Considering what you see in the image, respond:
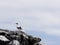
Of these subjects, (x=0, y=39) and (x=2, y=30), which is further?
(x=2, y=30)

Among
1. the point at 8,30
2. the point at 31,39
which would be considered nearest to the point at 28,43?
the point at 31,39

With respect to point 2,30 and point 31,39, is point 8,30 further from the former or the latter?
point 31,39

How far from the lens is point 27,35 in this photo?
81125 millimetres

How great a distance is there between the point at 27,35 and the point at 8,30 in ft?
17.6

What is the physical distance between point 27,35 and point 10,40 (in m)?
6.70

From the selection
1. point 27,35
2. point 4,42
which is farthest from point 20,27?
point 4,42

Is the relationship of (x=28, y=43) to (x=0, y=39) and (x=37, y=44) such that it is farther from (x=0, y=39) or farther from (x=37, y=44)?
(x=0, y=39)

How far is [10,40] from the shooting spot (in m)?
75.9

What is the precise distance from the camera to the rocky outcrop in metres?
75.1

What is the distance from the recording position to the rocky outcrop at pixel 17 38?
75062 mm

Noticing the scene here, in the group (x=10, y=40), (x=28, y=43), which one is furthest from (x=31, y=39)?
(x=10, y=40)

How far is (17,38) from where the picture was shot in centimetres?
7669

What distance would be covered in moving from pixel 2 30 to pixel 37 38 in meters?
9.30

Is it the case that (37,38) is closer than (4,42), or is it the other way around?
(4,42)
